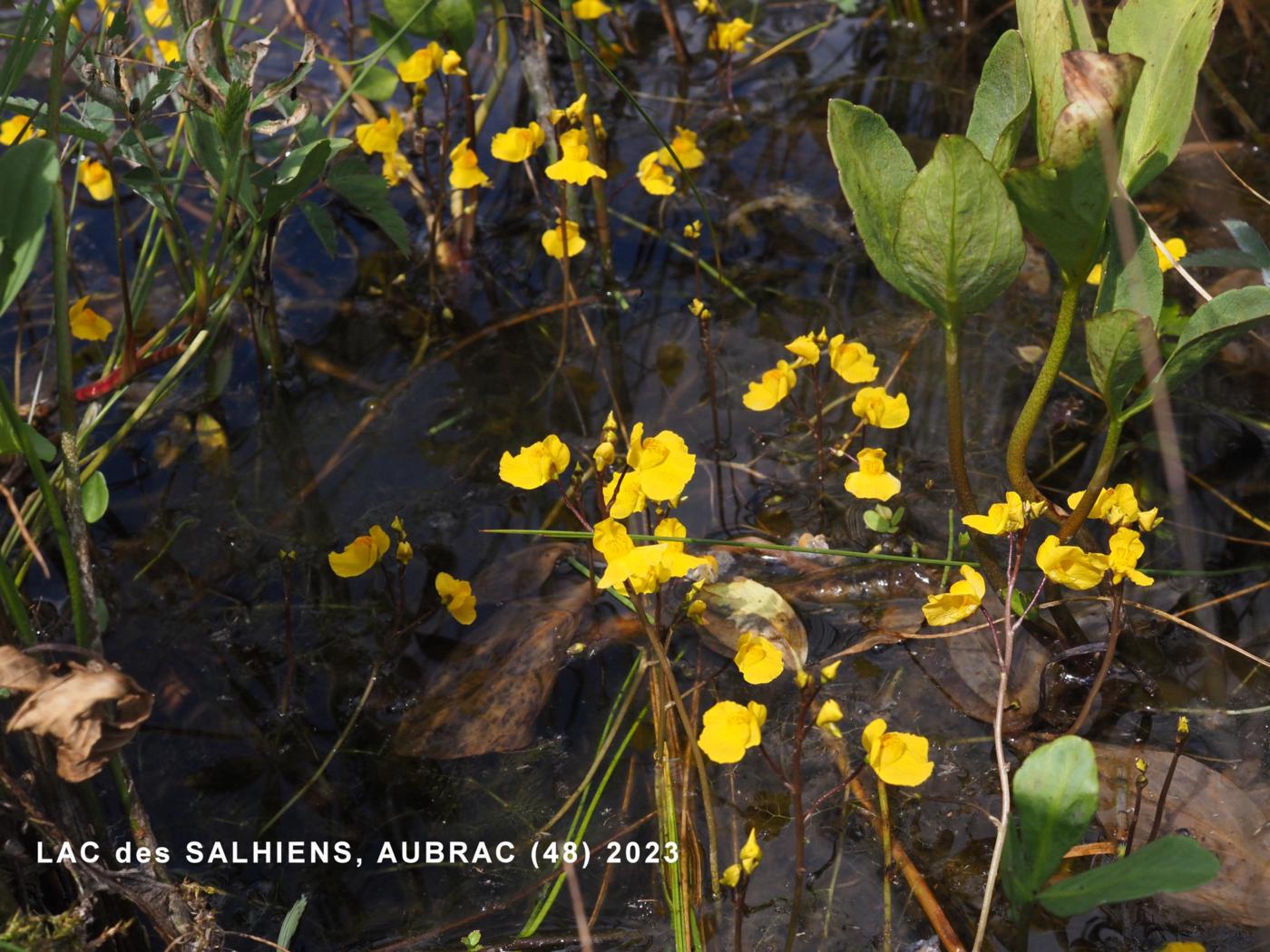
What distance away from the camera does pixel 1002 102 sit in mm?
1754

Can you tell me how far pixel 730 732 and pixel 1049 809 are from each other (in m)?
0.43

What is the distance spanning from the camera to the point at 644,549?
1.65 m

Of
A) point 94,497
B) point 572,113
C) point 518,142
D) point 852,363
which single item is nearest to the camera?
point 94,497

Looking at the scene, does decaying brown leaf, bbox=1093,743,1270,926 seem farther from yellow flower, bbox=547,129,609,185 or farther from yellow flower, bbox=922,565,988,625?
yellow flower, bbox=547,129,609,185

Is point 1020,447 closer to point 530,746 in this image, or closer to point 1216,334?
point 1216,334

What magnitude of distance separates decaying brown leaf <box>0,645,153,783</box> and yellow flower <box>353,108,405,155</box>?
158 centimetres

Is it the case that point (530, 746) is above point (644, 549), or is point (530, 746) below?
below

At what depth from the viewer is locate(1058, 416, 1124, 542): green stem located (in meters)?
1.77

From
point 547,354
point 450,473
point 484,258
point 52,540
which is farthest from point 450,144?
point 52,540

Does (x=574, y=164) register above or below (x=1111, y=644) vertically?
above

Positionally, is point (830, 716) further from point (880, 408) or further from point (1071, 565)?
point (880, 408)

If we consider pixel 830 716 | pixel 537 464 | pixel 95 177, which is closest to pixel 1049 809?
pixel 830 716

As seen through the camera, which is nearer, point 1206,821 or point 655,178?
point 1206,821

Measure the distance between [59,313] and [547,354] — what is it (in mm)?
1281
